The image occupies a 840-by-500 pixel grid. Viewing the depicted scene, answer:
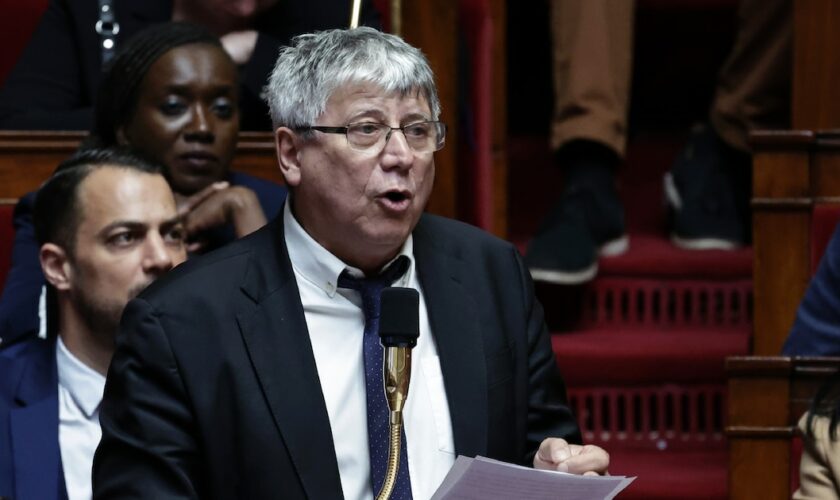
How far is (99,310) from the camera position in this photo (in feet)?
3.59

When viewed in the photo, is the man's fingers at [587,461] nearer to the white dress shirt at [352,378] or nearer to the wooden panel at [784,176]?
the white dress shirt at [352,378]

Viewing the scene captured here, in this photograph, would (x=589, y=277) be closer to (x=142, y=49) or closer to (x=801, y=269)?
(x=801, y=269)

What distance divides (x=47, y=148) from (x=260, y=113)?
0.20m

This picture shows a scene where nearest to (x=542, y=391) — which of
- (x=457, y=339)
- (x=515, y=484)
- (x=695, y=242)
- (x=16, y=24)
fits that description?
(x=457, y=339)

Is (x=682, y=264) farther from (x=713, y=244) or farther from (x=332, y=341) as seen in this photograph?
(x=332, y=341)

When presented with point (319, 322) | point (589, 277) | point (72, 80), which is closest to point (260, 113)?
point (72, 80)

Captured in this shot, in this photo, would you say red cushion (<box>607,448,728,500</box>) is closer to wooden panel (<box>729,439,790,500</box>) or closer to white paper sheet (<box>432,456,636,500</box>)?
wooden panel (<box>729,439,790,500</box>)

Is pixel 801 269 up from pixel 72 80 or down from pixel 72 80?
down

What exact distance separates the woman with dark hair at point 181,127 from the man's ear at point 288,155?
0.31m

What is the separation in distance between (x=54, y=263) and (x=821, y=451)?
559mm

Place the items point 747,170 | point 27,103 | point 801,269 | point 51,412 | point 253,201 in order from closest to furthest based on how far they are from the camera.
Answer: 1. point 51,412
2. point 253,201
3. point 801,269
4. point 27,103
5. point 747,170

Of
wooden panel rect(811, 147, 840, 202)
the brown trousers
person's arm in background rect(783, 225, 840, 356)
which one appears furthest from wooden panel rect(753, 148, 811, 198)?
the brown trousers

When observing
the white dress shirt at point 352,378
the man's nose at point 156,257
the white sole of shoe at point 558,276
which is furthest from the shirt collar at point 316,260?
the white sole of shoe at point 558,276

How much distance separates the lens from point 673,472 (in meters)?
1.36
